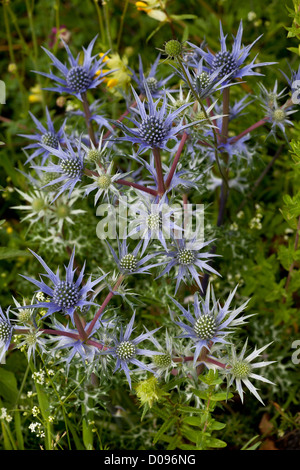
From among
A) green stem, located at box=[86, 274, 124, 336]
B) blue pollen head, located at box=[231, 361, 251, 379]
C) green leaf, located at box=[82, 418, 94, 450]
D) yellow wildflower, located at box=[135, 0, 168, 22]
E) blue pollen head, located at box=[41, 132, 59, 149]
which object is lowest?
green leaf, located at box=[82, 418, 94, 450]

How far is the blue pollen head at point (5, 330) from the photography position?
53.7 inches

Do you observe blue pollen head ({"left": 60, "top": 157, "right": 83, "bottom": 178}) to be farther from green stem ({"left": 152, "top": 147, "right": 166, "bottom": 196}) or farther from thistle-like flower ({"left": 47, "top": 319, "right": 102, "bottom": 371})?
thistle-like flower ({"left": 47, "top": 319, "right": 102, "bottom": 371})

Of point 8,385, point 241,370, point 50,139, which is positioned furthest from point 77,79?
point 8,385

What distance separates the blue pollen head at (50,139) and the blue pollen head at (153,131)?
0.49 metres

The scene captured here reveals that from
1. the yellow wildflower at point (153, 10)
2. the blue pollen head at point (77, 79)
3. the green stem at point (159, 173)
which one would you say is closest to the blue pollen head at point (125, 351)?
the green stem at point (159, 173)

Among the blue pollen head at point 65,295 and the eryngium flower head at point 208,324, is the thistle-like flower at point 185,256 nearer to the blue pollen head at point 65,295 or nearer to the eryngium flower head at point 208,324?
the eryngium flower head at point 208,324

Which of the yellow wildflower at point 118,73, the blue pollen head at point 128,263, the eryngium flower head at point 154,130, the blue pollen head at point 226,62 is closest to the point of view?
the eryngium flower head at point 154,130

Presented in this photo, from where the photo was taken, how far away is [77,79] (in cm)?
169

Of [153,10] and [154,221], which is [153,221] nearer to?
[154,221]

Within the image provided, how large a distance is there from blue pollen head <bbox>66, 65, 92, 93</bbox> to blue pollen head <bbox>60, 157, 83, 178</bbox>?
398 millimetres

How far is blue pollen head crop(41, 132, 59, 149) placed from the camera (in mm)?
1718

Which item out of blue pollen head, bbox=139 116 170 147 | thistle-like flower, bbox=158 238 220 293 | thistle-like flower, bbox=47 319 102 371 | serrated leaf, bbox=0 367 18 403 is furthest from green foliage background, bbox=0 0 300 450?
blue pollen head, bbox=139 116 170 147
